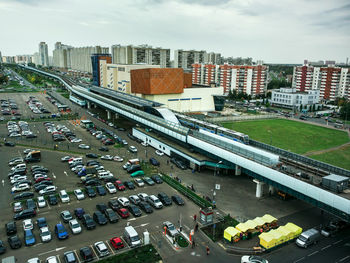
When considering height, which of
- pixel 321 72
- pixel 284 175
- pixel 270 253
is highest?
pixel 321 72

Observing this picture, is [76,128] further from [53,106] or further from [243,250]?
[243,250]

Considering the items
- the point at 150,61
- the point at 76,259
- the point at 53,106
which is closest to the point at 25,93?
the point at 53,106

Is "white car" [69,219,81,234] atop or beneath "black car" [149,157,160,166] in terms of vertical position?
beneath

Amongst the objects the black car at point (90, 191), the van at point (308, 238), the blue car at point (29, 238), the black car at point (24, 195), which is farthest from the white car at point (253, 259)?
the black car at point (24, 195)

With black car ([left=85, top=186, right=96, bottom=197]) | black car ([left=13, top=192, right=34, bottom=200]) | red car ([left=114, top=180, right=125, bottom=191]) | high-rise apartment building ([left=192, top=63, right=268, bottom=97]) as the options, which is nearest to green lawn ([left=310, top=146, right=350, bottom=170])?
red car ([left=114, top=180, right=125, bottom=191])

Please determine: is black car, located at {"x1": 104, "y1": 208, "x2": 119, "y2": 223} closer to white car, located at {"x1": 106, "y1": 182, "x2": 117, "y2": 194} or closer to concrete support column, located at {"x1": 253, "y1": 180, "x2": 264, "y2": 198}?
white car, located at {"x1": 106, "y1": 182, "x2": 117, "y2": 194}

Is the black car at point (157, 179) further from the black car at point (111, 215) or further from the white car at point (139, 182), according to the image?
the black car at point (111, 215)
